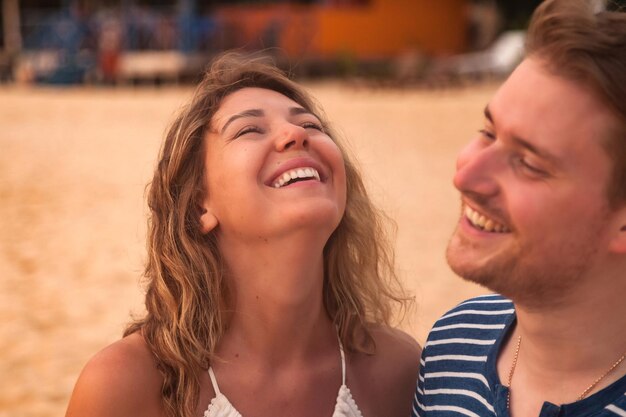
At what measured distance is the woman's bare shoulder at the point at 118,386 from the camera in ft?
7.00

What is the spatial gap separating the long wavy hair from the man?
843 millimetres

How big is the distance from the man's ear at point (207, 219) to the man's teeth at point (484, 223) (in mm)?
900

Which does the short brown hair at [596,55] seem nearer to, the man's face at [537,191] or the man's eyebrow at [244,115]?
the man's face at [537,191]

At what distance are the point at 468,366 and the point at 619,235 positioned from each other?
56 cm

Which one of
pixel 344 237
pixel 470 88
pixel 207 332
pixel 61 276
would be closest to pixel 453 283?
pixel 61 276

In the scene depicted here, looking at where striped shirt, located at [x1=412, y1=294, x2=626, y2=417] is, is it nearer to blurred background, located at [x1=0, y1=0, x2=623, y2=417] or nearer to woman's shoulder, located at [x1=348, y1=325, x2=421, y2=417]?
woman's shoulder, located at [x1=348, y1=325, x2=421, y2=417]

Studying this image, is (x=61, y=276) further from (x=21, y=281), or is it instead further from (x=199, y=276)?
(x=199, y=276)

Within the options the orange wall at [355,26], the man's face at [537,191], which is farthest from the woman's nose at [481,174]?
the orange wall at [355,26]

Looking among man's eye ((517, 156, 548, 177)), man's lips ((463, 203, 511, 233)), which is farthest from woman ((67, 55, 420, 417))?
man's eye ((517, 156, 548, 177))

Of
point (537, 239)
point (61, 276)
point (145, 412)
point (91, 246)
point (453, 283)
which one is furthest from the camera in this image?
point (91, 246)

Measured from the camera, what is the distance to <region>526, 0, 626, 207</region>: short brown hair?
66.3 inches

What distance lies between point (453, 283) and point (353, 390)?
4702 millimetres

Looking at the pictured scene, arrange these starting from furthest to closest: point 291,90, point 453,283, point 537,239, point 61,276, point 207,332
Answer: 1. point 61,276
2. point 453,283
3. point 291,90
4. point 207,332
5. point 537,239

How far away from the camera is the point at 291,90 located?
277 cm
